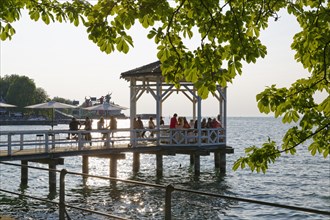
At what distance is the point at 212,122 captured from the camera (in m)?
27.9

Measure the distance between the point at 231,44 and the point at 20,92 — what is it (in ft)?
461

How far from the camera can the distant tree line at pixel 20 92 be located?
14125 centimetres

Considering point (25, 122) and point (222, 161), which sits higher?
point (25, 122)

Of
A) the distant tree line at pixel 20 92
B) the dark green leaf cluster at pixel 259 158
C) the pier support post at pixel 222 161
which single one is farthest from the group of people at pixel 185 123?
the distant tree line at pixel 20 92

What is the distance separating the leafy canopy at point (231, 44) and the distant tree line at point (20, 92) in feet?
A: 448

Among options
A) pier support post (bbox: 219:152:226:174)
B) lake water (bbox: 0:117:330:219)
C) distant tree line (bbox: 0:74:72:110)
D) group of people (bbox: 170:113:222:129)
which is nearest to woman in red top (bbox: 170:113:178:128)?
group of people (bbox: 170:113:222:129)

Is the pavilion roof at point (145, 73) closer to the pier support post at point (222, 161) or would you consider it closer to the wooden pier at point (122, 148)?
the wooden pier at point (122, 148)

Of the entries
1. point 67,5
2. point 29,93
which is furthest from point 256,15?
point 29,93

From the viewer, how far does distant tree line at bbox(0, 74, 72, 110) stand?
141m

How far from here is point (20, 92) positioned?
464 feet

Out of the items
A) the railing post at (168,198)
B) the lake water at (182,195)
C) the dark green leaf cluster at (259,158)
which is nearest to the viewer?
the railing post at (168,198)

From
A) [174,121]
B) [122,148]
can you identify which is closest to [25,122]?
[174,121]

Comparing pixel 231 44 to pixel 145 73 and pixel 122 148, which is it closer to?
pixel 122 148

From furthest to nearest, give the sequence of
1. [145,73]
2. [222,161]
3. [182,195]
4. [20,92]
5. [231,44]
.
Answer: [20,92] < [222,161] < [145,73] < [182,195] < [231,44]
